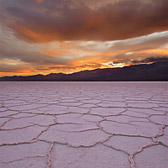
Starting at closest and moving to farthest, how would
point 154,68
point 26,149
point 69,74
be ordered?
point 26,149 → point 154,68 → point 69,74

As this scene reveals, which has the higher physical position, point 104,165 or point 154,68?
point 154,68

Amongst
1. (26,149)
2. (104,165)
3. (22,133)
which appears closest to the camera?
(104,165)

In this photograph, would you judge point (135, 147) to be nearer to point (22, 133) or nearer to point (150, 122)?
point (150, 122)

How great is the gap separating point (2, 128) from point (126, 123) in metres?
1.00

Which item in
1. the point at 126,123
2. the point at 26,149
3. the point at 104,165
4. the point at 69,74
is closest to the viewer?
the point at 104,165

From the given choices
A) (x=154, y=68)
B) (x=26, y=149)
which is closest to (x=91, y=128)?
(x=26, y=149)

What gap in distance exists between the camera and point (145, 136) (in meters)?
0.87

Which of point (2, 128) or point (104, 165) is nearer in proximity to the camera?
point (104, 165)

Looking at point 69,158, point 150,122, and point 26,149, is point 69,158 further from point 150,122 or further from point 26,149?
point 150,122

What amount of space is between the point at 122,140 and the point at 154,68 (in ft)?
101

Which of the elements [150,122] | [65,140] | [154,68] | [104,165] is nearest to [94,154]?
[104,165]

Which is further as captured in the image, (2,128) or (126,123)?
(126,123)

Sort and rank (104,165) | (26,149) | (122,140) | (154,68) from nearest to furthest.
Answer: (104,165), (26,149), (122,140), (154,68)

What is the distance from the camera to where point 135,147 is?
0.73m
